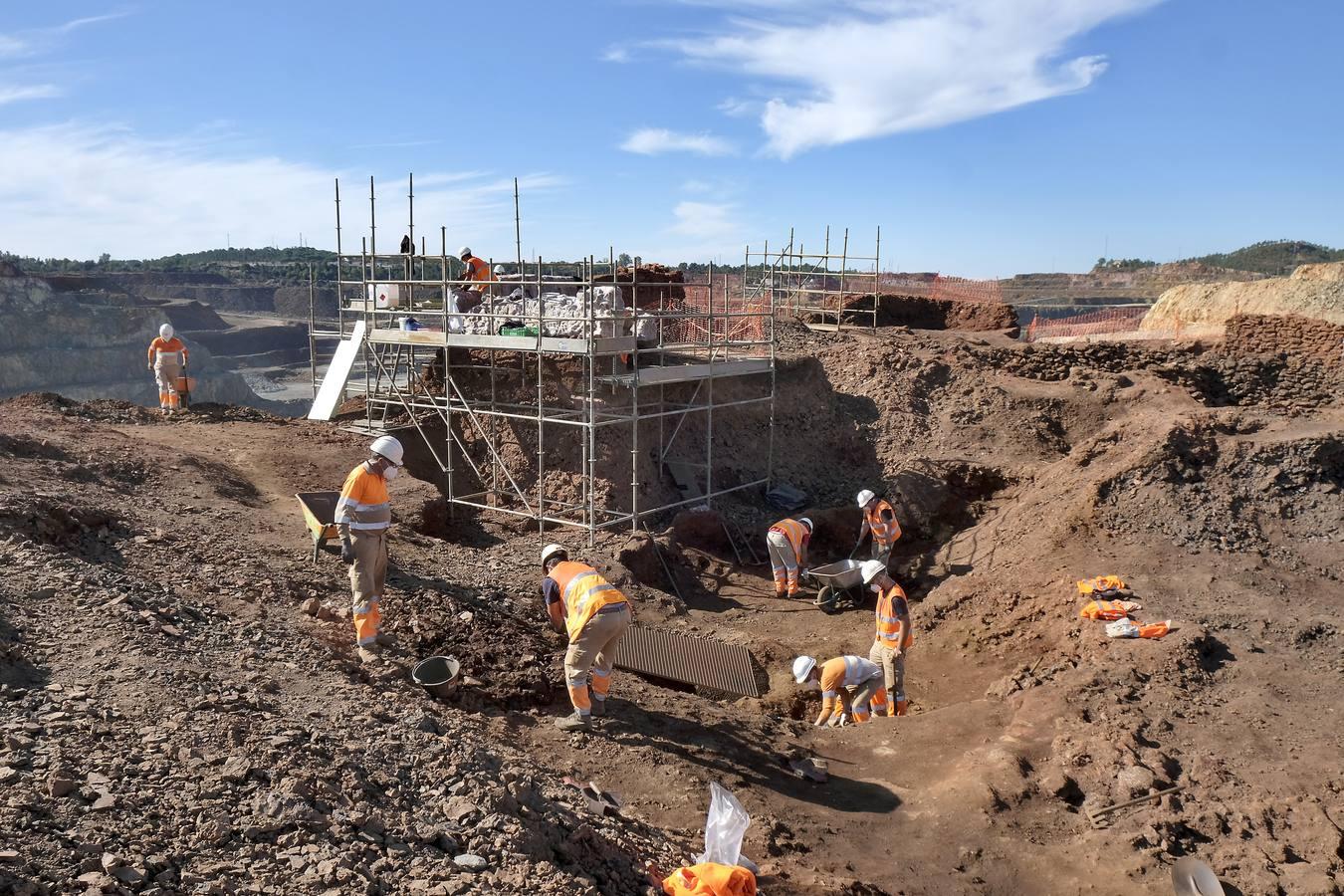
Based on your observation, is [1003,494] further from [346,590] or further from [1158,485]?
[346,590]

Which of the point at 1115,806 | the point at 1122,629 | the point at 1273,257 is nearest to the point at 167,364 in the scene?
the point at 1122,629

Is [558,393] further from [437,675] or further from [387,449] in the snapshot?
[437,675]

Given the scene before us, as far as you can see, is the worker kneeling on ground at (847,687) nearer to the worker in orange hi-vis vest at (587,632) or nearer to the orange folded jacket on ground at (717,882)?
the worker in orange hi-vis vest at (587,632)

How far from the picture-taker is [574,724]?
21.7 ft

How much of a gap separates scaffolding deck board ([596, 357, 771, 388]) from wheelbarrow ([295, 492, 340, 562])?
354 centimetres

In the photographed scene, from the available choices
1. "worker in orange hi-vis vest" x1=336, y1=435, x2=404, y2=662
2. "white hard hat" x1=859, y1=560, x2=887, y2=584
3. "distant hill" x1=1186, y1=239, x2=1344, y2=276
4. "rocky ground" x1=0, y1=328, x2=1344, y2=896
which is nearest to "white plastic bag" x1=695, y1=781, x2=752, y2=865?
"rocky ground" x1=0, y1=328, x2=1344, y2=896

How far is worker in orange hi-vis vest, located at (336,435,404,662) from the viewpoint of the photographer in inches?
275

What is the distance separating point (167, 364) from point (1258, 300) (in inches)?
902

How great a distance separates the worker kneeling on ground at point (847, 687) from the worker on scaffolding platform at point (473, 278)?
7.70 metres

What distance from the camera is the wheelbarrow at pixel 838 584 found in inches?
449

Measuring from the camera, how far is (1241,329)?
57.6ft

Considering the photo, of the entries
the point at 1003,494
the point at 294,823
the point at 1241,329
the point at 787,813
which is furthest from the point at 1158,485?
the point at 294,823

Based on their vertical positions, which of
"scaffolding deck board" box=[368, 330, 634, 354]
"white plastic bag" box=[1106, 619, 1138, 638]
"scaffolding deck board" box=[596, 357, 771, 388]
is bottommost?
"white plastic bag" box=[1106, 619, 1138, 638]

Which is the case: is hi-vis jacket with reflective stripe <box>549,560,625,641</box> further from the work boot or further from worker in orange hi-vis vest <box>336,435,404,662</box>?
worker in orange hi-vis vest <box>336,435,404,662</box>
